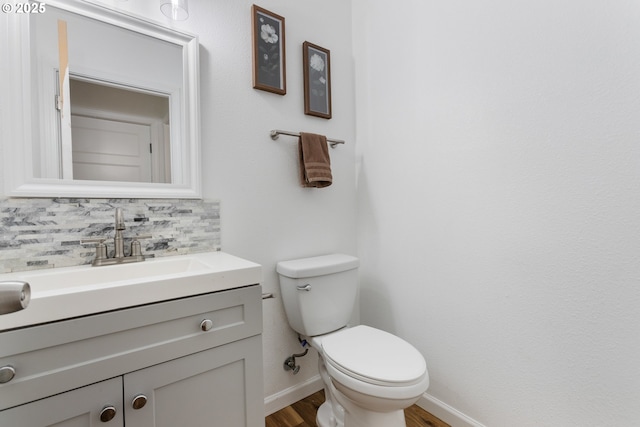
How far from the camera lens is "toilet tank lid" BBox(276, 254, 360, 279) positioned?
133 centimetres

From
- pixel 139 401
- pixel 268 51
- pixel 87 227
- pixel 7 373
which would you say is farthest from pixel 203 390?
pixel 268 51

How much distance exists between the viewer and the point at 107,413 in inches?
27.5

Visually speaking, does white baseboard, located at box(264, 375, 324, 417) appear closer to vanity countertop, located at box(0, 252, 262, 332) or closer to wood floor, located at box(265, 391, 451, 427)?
wood floor, located at box(265, 391, 451, 427)

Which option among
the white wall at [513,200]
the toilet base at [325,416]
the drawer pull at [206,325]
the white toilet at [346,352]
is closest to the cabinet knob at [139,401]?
the drawer pull at [206,325]

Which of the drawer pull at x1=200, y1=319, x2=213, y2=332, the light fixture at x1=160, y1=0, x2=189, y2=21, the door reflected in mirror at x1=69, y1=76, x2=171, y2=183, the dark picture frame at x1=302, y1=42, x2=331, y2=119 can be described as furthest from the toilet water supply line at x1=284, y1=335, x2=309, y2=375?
the light fixture at x1=160, y1=0, x2=189, y2=21

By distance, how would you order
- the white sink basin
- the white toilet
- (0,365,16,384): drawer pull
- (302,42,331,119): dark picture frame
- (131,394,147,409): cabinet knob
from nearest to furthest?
(0,365,16,384): drawer pull < (131,394,147,409): cabinet knob < the white sink basin < the white toilet < (302,42,331,119): dark picture frame

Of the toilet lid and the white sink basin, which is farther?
the toilet lid

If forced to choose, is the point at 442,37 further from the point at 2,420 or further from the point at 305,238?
the point at 2,420

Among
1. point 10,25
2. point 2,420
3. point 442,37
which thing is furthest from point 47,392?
point 442,37

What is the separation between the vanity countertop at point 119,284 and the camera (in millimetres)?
638

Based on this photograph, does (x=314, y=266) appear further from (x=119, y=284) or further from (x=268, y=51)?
(x=268, y=51)

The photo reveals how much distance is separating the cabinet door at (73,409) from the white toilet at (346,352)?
685 mm

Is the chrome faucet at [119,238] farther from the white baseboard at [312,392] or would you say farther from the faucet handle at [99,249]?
the white baseboard at [312,392]

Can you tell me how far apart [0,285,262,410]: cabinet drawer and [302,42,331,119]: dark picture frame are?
1.10m
